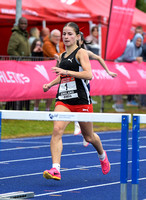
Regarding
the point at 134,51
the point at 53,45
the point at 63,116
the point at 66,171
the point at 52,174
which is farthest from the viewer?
the point at 134,51

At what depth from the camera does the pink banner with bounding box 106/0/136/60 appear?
55.8 feet

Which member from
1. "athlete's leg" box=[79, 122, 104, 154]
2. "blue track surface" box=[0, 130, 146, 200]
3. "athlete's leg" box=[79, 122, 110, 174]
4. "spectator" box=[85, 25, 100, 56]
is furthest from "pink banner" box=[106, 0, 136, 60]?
"athlete's leg" box=[79, 122, 104, 154]

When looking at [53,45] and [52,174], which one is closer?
[52,174]

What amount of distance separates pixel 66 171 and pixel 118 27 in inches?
378

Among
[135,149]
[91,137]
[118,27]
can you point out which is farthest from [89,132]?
[118,27]

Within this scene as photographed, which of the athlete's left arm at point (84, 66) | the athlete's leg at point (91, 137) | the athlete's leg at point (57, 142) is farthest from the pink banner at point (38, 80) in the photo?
the athlete's leg at point (57, 142)

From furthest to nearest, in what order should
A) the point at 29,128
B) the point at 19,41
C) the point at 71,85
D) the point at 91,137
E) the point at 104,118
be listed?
the point at 19,41
the point at 29,128
the point at 91,137
the point at 71,85
the point at 104,118

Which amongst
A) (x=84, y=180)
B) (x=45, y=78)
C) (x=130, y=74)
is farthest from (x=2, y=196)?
(x=130, y=74)

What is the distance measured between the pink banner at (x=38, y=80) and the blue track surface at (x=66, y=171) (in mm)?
1510

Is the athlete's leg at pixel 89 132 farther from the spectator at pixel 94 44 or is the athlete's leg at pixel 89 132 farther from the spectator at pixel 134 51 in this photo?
the spectator at pixel 134 51

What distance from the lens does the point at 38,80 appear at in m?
13.7

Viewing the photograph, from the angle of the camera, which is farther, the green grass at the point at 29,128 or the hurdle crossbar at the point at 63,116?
the green grass at the point at 29,128

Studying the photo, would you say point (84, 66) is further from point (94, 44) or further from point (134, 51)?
point (134, 51)

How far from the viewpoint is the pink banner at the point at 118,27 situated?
17016mm
